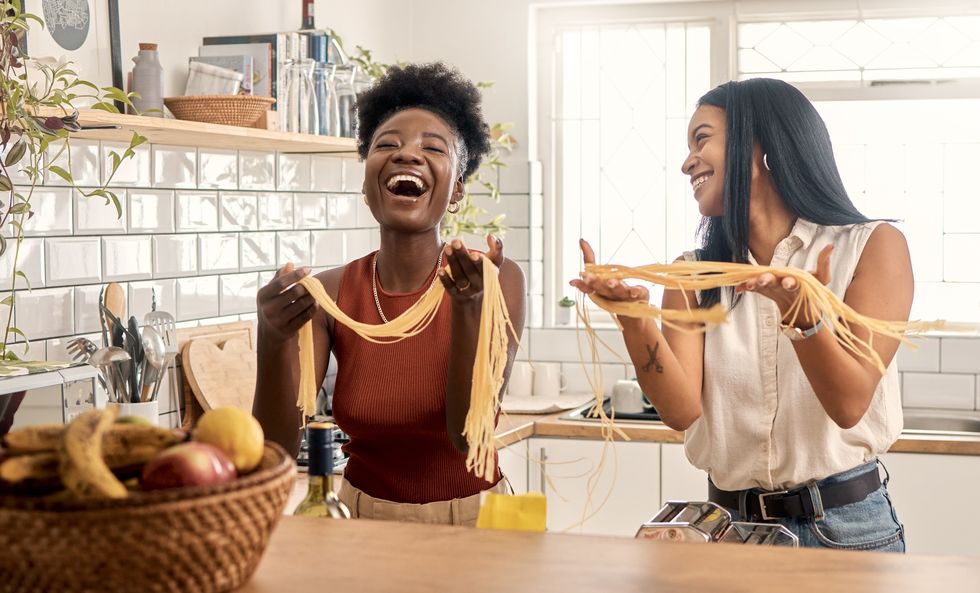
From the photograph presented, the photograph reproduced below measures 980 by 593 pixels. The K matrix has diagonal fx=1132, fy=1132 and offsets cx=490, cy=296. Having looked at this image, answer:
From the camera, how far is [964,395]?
3703 millimetres

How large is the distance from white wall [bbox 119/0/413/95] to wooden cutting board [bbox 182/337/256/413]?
0.66 metres

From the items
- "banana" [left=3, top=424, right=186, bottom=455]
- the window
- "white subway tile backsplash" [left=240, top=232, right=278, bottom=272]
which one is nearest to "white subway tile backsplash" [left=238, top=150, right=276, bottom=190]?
"white subway tile backsplash" [left=240, top=232, right=278, bottom=272]

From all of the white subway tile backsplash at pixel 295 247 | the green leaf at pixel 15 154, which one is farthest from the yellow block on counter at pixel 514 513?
the white subway tile backsplash at pixel 295 247

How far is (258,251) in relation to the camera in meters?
3.22

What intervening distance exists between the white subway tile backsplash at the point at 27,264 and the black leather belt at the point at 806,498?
57.0 inches

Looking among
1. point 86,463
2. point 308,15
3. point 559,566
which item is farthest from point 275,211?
point 86,463

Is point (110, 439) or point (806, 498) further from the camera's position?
point (806, 498)

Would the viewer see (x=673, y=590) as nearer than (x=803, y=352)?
Yes

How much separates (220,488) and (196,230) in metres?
2.14

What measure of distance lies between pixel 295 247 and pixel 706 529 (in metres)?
2.23

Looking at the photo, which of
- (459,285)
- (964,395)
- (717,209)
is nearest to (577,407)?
(964,395)

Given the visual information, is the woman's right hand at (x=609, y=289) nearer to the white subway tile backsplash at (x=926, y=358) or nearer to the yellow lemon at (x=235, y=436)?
the yellow lemon at (x=235, y=436)

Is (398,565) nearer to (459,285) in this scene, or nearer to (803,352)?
(459,285)

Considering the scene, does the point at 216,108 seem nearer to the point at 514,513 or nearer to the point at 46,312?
the point at 46,312
